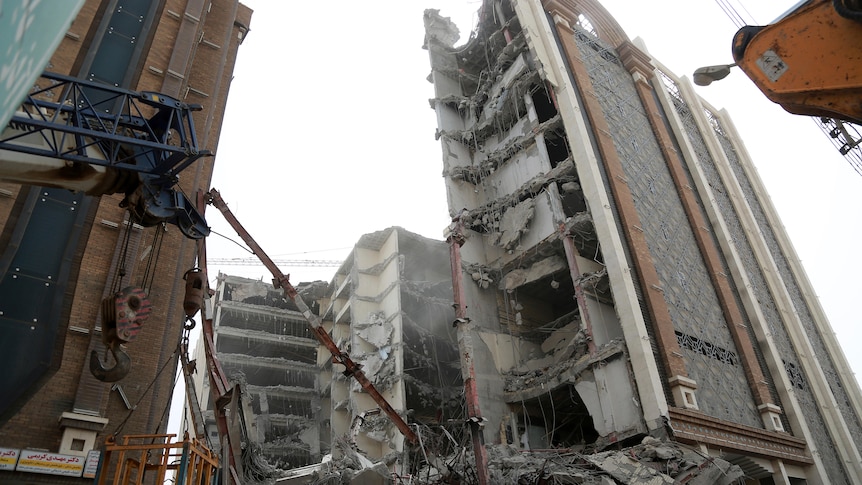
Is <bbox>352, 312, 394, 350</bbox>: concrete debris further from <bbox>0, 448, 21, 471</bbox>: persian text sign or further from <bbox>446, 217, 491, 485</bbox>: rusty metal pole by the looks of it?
<bbox>0, 448, 21, 471</bbox>: persian text sign

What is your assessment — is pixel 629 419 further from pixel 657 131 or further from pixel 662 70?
pixel 662 70

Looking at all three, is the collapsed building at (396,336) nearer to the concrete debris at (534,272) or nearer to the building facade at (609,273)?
the building facade at (609,273)

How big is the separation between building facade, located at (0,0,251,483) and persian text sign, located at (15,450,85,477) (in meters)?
0.15

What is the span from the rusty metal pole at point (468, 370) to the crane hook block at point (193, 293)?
243 inches

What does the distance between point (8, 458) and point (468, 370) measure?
9479mm

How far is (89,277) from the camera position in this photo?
14.5m

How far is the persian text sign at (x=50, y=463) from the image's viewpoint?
11.9 meters

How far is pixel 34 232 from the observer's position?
1418 centimetres

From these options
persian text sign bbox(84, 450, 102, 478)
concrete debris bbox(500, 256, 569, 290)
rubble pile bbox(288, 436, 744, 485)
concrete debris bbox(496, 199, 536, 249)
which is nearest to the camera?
persian text sign bbox(84, 450, 102, 478)

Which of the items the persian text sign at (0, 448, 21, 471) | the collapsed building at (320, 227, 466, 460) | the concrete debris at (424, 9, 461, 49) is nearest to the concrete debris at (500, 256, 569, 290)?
the collapsed building at (320, 227, 466, 460)

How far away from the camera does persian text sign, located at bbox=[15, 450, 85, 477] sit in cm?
1191

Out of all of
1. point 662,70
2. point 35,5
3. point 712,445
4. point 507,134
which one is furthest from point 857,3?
point 662,70

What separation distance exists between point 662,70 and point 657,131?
1007 cm

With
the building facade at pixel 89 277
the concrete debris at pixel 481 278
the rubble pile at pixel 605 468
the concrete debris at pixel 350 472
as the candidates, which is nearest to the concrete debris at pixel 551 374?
the rubble pile at pixel 605 468
